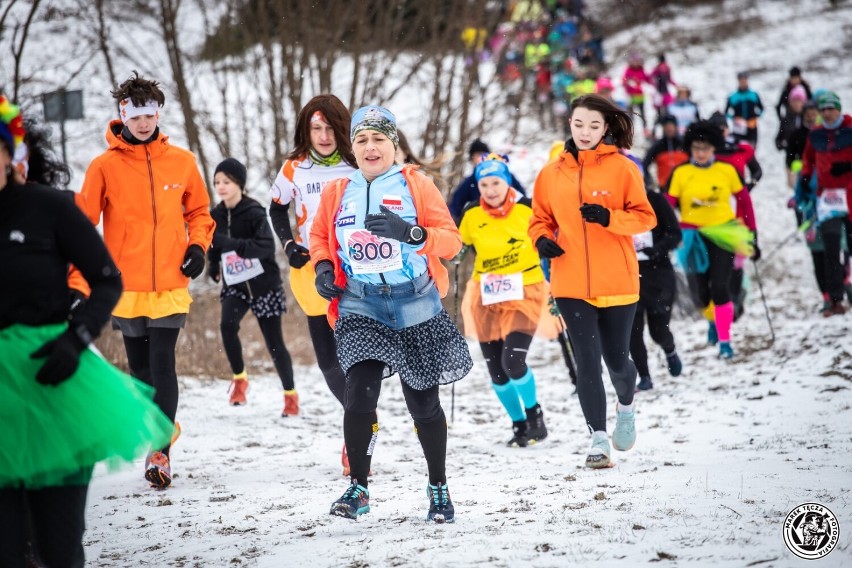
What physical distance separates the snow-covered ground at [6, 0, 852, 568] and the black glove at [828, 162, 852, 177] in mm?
1573

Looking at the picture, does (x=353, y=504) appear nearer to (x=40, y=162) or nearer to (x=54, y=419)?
(x=54, y=419)

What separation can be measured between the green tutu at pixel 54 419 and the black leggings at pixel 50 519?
0.15ft

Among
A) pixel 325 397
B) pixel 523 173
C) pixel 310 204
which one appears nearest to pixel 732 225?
pixel 325 397

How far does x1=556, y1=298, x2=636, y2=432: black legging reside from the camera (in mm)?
5883

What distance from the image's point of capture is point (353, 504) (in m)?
4.48

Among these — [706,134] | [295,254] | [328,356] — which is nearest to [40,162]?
[295,254]

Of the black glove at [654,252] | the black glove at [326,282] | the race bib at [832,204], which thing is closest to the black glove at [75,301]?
the black glove at [326,282]

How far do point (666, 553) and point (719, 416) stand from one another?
159 inches

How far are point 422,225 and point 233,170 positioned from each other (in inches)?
152

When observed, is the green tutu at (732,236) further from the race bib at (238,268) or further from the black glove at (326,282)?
the black glove at (326,282)

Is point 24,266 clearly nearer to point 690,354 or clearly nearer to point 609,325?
point 609,325

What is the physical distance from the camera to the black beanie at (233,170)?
8094 mm

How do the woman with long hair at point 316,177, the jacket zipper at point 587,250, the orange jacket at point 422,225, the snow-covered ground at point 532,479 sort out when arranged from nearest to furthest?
the snow-covered ground at point 532,479 → the orange jacket at point 422,225 → the jacket zipper at point 587,250 → the woman with long hair at point 316,177

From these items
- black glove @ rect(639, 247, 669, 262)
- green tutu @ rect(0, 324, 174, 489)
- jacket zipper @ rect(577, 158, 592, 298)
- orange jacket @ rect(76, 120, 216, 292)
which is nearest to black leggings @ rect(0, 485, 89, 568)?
green tutu @ rect(0, 324, 174, 489)
